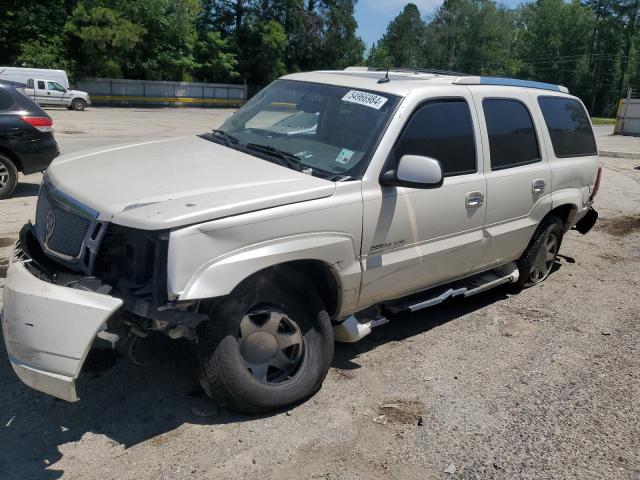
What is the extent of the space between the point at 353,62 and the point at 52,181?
210ft

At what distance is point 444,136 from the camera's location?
14.5ft

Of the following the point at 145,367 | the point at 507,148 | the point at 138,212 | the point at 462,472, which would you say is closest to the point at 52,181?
the point at 138,212

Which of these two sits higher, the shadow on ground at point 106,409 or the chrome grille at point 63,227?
the chrome grille at point 63,227

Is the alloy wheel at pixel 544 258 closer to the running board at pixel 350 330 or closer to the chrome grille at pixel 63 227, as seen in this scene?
the running board at pixel 350 330

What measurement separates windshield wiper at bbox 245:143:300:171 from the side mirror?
25.6 inches

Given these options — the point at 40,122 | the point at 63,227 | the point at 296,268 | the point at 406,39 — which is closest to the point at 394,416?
the point at 296,268

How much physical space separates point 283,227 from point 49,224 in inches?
55.1

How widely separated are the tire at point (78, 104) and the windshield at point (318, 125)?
31.1m

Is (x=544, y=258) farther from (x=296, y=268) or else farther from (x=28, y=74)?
(x=28, y=74)

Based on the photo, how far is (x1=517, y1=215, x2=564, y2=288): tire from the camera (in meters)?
5.74

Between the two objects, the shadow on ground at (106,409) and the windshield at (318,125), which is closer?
the shadow on ground at (106,409)

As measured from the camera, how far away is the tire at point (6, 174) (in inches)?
332

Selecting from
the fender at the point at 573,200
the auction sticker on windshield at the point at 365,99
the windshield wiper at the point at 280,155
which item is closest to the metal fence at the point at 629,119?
the fender at the point at 573,200

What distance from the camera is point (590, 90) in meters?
77.1
